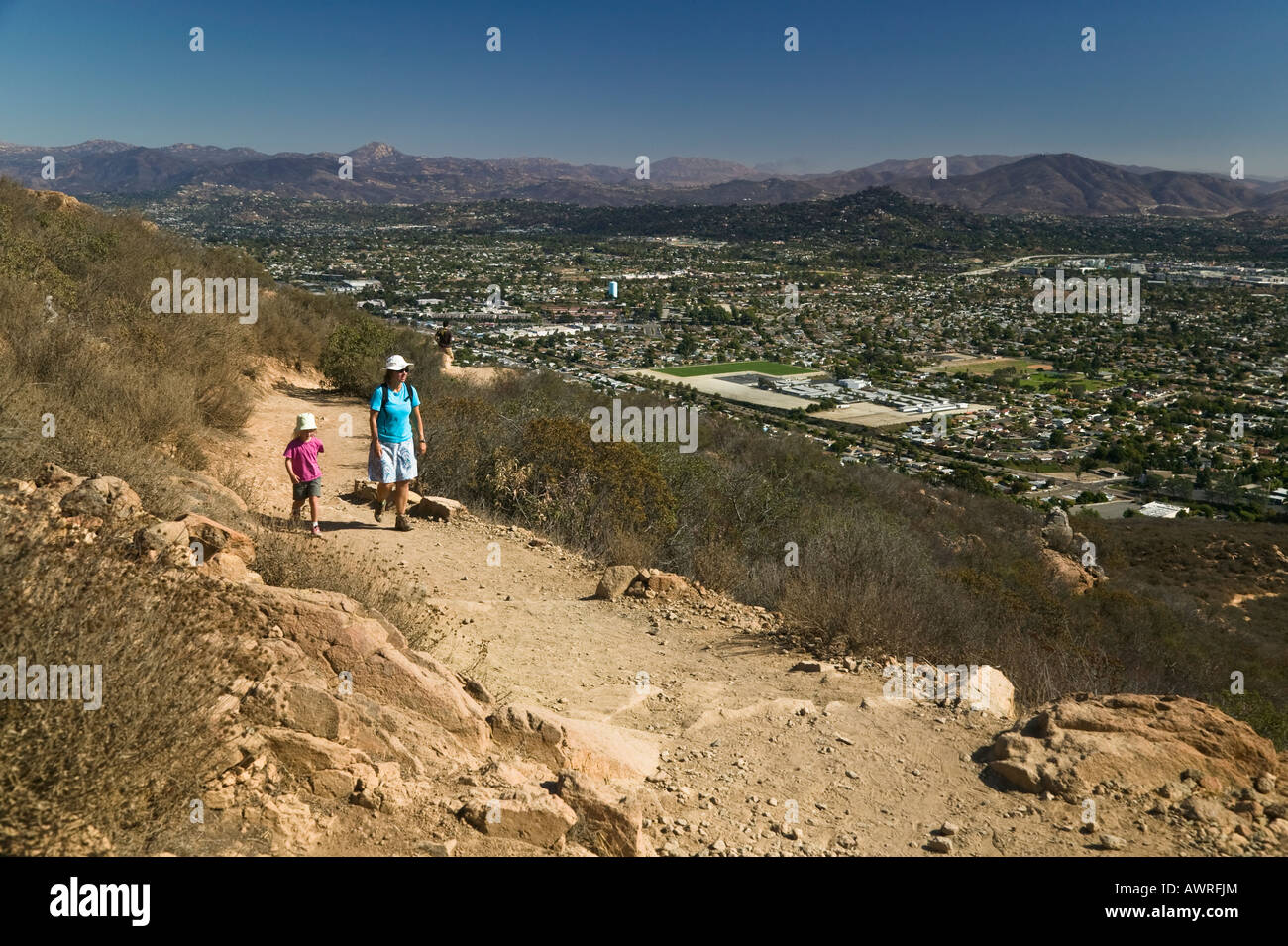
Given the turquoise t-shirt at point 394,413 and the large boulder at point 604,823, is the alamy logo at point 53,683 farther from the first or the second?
the turquoise t-shirt at point 394,413

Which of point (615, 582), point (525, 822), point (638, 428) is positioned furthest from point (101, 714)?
point (638, 428)

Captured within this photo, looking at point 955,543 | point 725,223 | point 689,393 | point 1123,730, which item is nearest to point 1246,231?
point 725,223

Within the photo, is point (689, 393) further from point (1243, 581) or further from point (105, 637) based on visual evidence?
point (105, 637)

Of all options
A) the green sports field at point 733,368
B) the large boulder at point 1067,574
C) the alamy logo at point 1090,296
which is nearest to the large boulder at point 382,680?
the large boulder at point 1067,574

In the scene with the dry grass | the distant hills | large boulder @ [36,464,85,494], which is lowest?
the dry grass

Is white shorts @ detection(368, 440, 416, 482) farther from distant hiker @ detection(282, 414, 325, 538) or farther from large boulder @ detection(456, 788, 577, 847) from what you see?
large boulder @ detection(456, 788, 577, 847)

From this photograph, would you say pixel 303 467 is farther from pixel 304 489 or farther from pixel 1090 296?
pixel 1090 296
